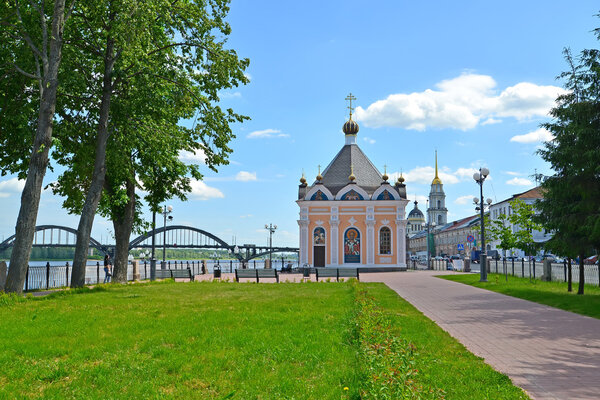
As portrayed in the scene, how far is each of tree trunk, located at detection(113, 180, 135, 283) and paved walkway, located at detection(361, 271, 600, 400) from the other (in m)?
13.2

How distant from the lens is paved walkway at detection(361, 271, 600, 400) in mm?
6246

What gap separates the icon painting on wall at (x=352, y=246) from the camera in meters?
49.4

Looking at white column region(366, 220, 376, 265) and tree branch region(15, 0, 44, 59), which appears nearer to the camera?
tree branch region(15, 0, 44, 59)

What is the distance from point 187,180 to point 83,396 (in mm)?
19319

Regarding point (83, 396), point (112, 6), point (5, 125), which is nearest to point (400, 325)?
point (83, 396)

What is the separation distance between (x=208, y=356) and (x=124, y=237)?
56.3 feet

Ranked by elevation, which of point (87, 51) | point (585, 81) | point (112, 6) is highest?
point (112, 6)

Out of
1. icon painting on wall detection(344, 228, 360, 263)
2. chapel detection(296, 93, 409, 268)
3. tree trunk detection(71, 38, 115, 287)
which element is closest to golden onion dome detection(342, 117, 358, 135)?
chapel detection(296, 93, 409, 268)

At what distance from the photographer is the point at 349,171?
53.9 m

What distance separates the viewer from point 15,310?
11.5m

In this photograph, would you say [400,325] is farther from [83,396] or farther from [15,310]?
[15,310]

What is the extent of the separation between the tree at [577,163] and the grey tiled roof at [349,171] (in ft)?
112

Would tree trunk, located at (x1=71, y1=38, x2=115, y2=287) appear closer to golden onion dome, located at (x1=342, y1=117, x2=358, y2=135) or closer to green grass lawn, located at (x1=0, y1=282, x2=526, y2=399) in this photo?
green grass lawn, located at (x1=0, y1=282, x2=526, y2=399)

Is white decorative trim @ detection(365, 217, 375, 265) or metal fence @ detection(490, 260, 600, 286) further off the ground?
white decorative trim @ detection(365, 217, 375, 265)
